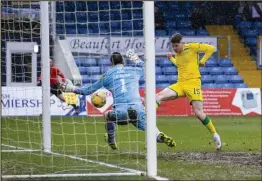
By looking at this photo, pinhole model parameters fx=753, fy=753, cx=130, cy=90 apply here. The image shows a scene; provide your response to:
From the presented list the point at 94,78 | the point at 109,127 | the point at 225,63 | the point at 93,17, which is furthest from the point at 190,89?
the point at 225,63

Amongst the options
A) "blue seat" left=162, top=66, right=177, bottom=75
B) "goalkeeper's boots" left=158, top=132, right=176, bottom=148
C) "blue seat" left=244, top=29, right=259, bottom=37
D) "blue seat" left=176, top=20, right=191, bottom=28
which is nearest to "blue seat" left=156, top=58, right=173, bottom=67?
"blue seat" left=162, top=66, right=177, bottom=75

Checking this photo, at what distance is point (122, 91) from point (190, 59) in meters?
1.97

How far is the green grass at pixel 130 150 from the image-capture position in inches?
371

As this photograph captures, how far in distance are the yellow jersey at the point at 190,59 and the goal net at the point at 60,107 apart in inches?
45.2

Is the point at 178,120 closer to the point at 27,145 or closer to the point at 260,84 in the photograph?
the point at 260,84

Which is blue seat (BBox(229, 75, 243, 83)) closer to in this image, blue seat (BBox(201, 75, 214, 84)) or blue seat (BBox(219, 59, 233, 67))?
blue seat (BBox(219, 59, 233, 67))

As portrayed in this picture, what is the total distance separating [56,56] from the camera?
87.8ft

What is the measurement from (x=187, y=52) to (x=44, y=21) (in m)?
2.50

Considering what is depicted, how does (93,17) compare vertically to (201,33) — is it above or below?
above

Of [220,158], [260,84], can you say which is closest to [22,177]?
[220,158]

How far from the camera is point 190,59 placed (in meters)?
13.0

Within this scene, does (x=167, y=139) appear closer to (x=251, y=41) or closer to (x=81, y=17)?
(x=81, y=17)

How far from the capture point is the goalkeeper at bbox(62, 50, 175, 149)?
1131 centimetres

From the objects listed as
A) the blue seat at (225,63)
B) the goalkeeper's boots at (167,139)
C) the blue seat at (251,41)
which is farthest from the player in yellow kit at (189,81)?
the blue seat at (251,41)
